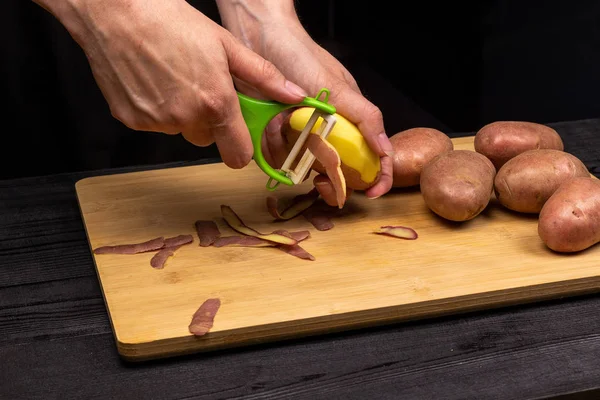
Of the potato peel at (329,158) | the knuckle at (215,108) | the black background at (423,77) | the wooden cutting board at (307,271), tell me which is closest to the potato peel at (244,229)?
the wooden cutting board at (307,271)

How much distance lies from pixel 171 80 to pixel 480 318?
63 centimetres

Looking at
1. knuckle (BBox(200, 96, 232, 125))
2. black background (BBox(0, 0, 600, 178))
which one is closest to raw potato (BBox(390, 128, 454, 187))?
knuckle (BBox(200, 96, 232, 125))

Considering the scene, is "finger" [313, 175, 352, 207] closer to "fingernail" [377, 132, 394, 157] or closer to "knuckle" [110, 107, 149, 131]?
"fingernail" [377, 132, 394, 157]

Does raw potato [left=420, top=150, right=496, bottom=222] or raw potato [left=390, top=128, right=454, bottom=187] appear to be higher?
raw potato [left=420, top=150, right=496, bottom=222]

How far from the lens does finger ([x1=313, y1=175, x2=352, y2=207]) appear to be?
159 cm

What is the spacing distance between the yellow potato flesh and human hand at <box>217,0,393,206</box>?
15mm

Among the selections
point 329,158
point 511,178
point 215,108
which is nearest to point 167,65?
point 215,108

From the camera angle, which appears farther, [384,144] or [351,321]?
[384,144]

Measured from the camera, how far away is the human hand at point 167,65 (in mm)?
1349

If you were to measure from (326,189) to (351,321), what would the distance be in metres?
0.35

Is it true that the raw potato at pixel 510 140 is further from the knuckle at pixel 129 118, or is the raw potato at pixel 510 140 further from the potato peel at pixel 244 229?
the knuckle at pixel 129 118

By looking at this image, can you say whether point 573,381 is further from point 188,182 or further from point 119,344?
point 188,182

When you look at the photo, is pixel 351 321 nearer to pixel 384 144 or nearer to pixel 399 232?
pixel 399 232

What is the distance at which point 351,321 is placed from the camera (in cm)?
131
